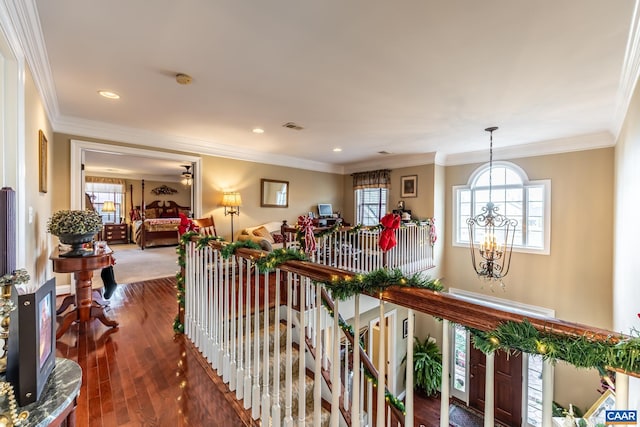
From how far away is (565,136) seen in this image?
4555 mm

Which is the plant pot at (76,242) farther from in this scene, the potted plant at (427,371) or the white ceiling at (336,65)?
the potted plant at (427,371)

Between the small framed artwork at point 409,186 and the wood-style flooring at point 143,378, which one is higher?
the small framed artwork at point 409,186

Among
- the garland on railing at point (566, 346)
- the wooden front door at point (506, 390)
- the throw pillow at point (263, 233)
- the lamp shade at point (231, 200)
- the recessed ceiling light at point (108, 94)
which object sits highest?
the recessed ceiling light at point (108, 94)

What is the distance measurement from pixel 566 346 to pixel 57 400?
61.5 inches

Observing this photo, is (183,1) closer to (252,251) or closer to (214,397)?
(252,251)

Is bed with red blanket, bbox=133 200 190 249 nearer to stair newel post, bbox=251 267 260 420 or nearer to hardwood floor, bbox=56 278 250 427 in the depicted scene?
hardwood floor, bbox=56 278 250 427

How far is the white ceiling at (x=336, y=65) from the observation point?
1.75 m

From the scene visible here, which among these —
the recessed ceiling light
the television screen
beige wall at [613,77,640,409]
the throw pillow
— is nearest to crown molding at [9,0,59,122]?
the recessed ceiling light

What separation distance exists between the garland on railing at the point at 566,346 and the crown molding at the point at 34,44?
2.85 m

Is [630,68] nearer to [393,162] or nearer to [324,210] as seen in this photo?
[393,162]

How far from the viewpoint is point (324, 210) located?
277 inches

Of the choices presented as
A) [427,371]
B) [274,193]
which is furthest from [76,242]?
[427,371]

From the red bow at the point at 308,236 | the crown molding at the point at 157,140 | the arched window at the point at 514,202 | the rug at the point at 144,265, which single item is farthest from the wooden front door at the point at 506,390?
the rug at the point at 144,265

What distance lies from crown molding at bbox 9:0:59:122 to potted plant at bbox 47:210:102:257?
1.21m
